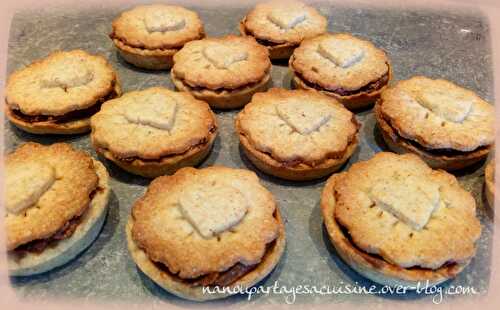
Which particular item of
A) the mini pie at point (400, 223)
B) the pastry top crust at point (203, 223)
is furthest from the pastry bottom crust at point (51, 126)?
the mini pie at point (400, 223)

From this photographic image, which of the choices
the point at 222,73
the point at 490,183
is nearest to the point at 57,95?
the point at 222,73

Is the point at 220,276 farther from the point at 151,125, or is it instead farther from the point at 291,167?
the point at 151,125

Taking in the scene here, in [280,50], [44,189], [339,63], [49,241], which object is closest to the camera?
[49,241]

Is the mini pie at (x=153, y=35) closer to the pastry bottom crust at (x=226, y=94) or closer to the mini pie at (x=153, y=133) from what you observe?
the pastry bottom crust at (x=226, y=94)

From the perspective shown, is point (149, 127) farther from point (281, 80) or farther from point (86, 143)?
point (281, 80)

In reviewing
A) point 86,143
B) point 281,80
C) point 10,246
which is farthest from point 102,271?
point 281,80
